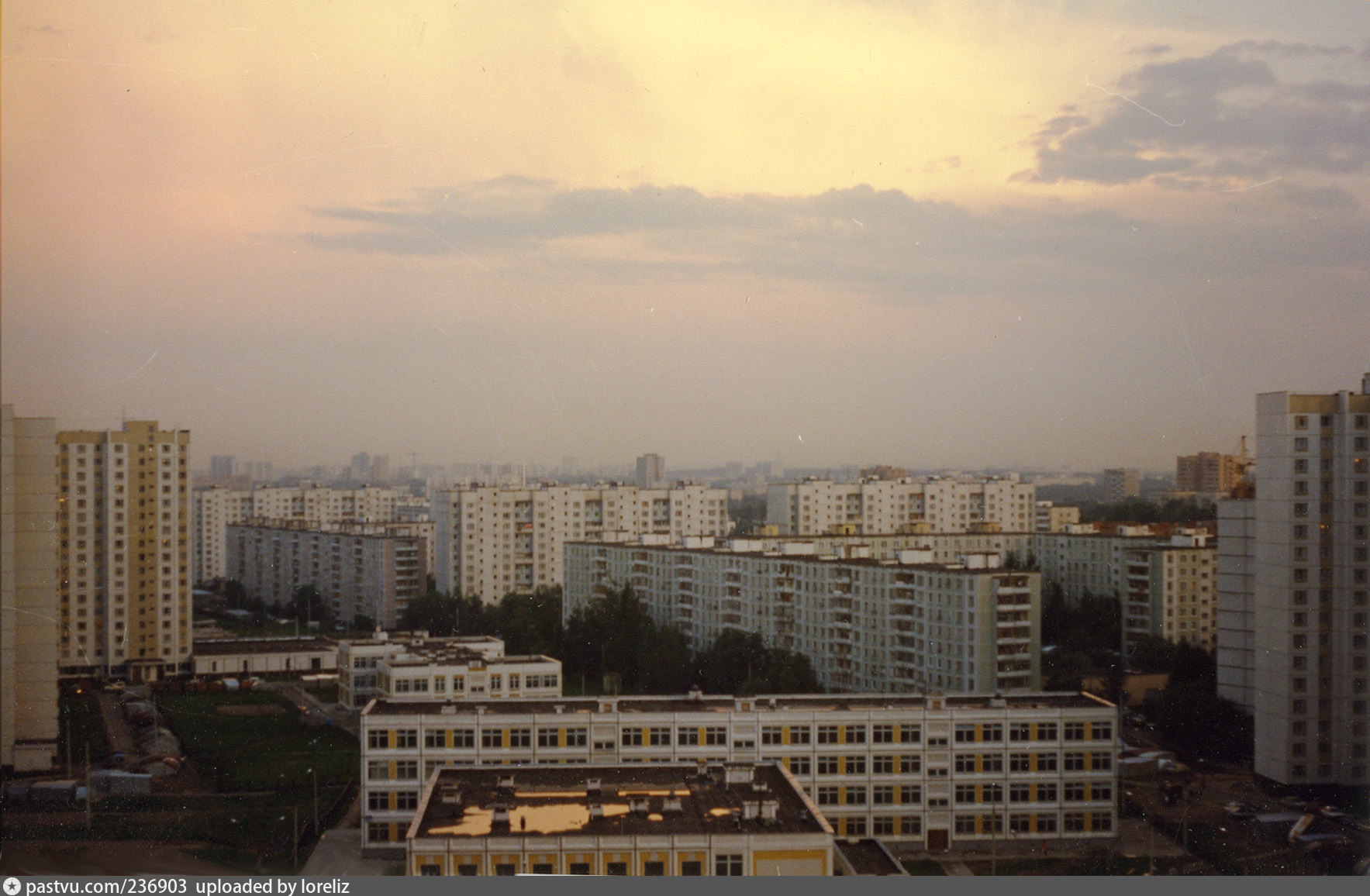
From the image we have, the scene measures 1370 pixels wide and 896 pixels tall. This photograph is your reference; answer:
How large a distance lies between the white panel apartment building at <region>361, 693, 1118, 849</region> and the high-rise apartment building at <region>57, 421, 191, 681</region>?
1461 mm

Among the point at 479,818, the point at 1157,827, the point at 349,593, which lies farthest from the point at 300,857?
the point at 349,593

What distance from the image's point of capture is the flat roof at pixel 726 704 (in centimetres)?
480

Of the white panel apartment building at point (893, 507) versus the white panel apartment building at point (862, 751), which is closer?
the white panel apartment building at point (862, 751)

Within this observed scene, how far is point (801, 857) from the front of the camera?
2986 mm

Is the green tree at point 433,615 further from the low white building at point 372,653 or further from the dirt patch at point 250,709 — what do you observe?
the dirt patch at point 250,709

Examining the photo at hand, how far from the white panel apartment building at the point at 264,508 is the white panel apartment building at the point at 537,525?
0.93m

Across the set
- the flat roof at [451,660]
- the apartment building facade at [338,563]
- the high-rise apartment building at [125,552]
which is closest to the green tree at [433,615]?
the apartment building facade at [338,563]

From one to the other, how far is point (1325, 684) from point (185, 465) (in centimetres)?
558

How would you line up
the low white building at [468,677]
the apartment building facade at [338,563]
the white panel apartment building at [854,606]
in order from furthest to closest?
the apartment building facade at [338,563] → the low white building at [468,677] → the white panel apartment building at [854,606]

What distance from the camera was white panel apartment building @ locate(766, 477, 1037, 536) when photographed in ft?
31.8

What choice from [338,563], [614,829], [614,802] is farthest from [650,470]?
[338,563]

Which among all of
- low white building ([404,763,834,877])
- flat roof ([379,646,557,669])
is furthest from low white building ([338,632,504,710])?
low white building ([404,763,834,877])

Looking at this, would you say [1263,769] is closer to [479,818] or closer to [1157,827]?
[1157,827]

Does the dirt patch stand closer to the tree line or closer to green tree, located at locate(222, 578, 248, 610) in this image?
green tree, located at locate(222, 578, 248, 610)
